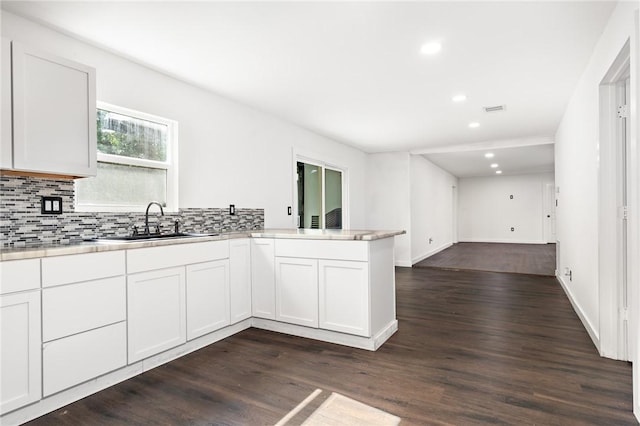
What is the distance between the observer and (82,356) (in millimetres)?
2039

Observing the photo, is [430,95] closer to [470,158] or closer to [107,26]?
[107,26]

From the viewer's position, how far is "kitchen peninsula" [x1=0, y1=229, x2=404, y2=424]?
6.02 feet

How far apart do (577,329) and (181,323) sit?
132 inches

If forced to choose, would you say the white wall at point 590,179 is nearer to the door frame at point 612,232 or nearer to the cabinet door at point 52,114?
the door frame at point 612,232

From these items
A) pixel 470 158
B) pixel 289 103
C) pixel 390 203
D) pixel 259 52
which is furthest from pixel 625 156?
pixel 470 158

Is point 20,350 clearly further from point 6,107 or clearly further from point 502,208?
point 502,208

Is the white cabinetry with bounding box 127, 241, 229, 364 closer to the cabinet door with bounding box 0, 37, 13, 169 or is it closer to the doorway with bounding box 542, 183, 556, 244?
the cabinet door with bounding box 0, 37, 13, 169

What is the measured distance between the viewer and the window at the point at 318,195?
17.8 ft

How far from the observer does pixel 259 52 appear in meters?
2.74

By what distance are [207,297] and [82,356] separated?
3.09 ft

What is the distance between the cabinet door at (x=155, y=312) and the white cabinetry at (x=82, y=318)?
0.21 ft

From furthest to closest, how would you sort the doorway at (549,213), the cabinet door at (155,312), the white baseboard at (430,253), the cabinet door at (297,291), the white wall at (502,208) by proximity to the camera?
the white wall at (502,208) < the doorway at (549,213) < the white baseboard at (430,253) < the cabinet door at (297,291) < the cabinet door at (155,312)

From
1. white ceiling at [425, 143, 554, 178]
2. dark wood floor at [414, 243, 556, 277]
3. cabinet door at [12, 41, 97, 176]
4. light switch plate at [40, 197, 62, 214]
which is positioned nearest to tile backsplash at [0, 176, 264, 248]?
light switch plate at [40, 197, 62, 214]

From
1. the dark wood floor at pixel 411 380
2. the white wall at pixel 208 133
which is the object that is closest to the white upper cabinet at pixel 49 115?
the white wall at pixel 208 133
